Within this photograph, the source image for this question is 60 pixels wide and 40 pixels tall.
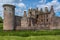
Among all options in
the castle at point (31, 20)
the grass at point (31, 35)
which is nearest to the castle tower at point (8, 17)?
the castle at point (31, 20)

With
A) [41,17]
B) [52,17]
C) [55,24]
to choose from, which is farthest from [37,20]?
[55,24]

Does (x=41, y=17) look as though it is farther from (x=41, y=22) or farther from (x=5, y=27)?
(x=5, y=27)

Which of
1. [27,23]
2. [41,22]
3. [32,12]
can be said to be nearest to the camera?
[27,23]

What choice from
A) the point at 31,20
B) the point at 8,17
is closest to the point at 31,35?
the point at 8,17

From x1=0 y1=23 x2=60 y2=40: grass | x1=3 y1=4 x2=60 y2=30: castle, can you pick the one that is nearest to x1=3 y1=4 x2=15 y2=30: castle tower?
x1=3 y1=4 x2=60 y2=30: castle

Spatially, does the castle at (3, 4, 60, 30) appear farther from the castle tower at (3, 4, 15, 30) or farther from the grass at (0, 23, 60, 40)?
the grass at (0, 23, 60, 40)

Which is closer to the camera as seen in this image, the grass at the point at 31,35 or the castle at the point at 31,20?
the grass at the point at 31,35

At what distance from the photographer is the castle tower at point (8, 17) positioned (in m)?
57.0

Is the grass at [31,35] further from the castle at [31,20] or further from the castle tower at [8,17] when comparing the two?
the castle tower at [8,17]

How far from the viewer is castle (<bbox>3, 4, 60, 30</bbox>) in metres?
57.2

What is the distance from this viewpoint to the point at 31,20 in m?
64.1

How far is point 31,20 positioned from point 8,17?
405 inches

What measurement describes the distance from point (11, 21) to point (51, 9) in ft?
54.2

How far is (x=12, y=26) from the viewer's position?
58219mm
